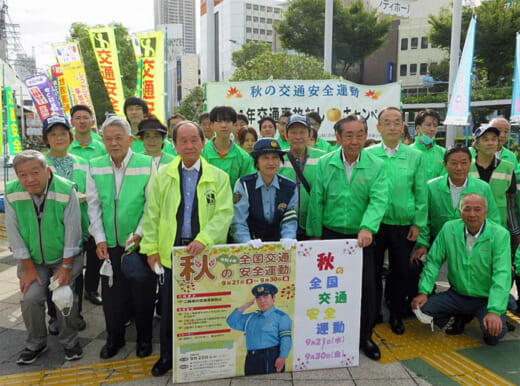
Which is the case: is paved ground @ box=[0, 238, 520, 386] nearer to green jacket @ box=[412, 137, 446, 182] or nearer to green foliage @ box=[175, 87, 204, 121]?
green jacket @ box=[412, 137, 446, 182]

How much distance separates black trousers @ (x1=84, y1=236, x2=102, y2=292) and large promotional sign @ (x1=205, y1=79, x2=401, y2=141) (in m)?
4.48

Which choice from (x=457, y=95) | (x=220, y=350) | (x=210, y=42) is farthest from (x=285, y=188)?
(x=210, y=42)

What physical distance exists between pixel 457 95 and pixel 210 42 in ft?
25.2

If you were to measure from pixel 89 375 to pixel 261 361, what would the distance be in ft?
4.55

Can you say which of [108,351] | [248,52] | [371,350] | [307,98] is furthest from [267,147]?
Result: [248,52]

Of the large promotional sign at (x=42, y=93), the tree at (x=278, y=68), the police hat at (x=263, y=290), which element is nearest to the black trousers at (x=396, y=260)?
the police hat at (x=263, y=290)

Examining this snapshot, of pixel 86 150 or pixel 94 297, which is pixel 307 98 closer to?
pixel 86 150

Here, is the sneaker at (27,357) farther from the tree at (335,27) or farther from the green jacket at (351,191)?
the tree at (335,27)

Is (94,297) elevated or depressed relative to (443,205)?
depressed

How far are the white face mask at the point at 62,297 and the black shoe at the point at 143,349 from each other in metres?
0.68

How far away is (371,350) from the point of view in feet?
11.3

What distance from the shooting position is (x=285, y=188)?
11.1ft

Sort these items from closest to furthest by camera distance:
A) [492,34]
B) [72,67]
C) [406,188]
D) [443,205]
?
[406,188] → [443,205] → [72,67] → [492,34]

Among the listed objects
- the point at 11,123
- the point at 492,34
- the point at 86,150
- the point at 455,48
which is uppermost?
the point at 492,34
